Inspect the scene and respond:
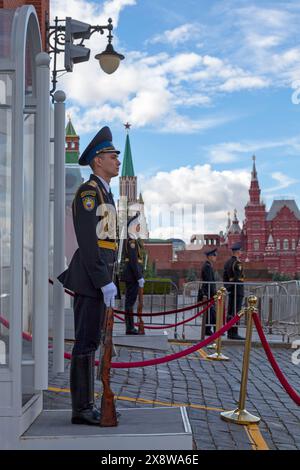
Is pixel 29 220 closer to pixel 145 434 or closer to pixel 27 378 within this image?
pixel 27 378

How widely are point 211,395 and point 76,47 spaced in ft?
19.4

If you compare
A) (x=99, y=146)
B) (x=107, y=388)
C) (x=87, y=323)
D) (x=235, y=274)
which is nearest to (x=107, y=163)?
(x=99, y=146)

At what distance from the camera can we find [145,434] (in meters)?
3.98

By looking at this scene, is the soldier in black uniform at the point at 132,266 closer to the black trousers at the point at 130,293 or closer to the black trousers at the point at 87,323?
the black trousers at the point at 130,293

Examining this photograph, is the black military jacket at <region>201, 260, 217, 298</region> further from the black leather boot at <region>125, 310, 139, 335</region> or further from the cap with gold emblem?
the cap with gold emblem

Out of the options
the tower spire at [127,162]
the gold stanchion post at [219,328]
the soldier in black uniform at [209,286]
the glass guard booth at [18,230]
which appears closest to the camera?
the glass guard booth at [18,230]

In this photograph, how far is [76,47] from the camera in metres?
9.92

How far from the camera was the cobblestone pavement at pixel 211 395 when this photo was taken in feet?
16.0

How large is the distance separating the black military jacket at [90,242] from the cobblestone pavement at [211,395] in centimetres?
136

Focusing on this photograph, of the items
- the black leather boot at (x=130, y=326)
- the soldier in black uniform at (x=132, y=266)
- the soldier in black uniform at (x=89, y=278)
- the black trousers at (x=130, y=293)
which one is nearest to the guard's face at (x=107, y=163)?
the soldier in black uniform at (x=89, y=278)

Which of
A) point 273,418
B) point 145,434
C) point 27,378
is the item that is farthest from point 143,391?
point 145,434

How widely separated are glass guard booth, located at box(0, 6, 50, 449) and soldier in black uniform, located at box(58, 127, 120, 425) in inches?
9.7

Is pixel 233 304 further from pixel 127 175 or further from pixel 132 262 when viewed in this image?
pixel 127 175

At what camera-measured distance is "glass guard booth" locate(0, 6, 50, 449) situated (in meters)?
3.95
